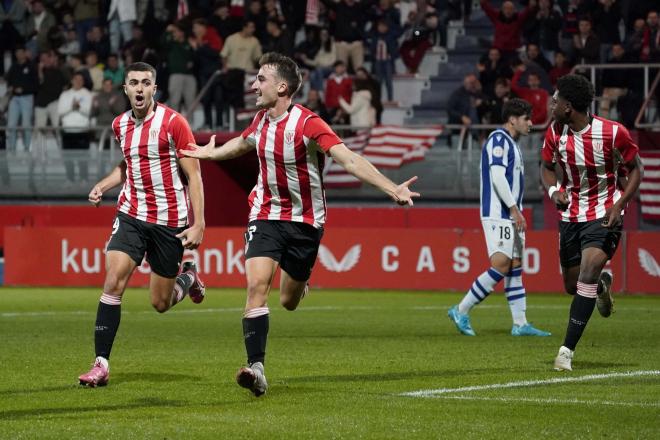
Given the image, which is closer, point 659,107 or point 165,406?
point 165,406

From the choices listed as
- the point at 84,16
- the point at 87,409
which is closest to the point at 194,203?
the point at 87,409

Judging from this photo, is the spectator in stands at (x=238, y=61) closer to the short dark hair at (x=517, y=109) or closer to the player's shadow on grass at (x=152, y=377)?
the short dark hair at (x=517, y=109)

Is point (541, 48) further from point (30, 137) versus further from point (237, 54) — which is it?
point (30, 137)

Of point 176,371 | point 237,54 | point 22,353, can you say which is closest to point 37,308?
point 22,353

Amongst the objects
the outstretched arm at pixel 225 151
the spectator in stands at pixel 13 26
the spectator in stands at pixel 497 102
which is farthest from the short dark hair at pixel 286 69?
the spectator in stands at pixel 13 26

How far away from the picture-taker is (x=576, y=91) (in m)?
10.5

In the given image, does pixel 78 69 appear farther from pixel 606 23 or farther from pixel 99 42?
pixel 606 23

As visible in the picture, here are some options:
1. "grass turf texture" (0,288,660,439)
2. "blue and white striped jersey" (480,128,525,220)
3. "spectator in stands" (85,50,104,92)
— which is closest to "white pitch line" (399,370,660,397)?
"grass turf texture" (0,288,660,439)

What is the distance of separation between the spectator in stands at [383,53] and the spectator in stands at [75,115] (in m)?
5.59

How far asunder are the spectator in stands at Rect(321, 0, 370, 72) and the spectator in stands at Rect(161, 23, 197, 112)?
288 cm

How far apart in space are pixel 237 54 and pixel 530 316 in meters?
11.7

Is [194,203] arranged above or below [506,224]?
above

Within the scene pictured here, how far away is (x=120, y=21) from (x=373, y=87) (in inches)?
256

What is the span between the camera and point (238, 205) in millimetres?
26562
